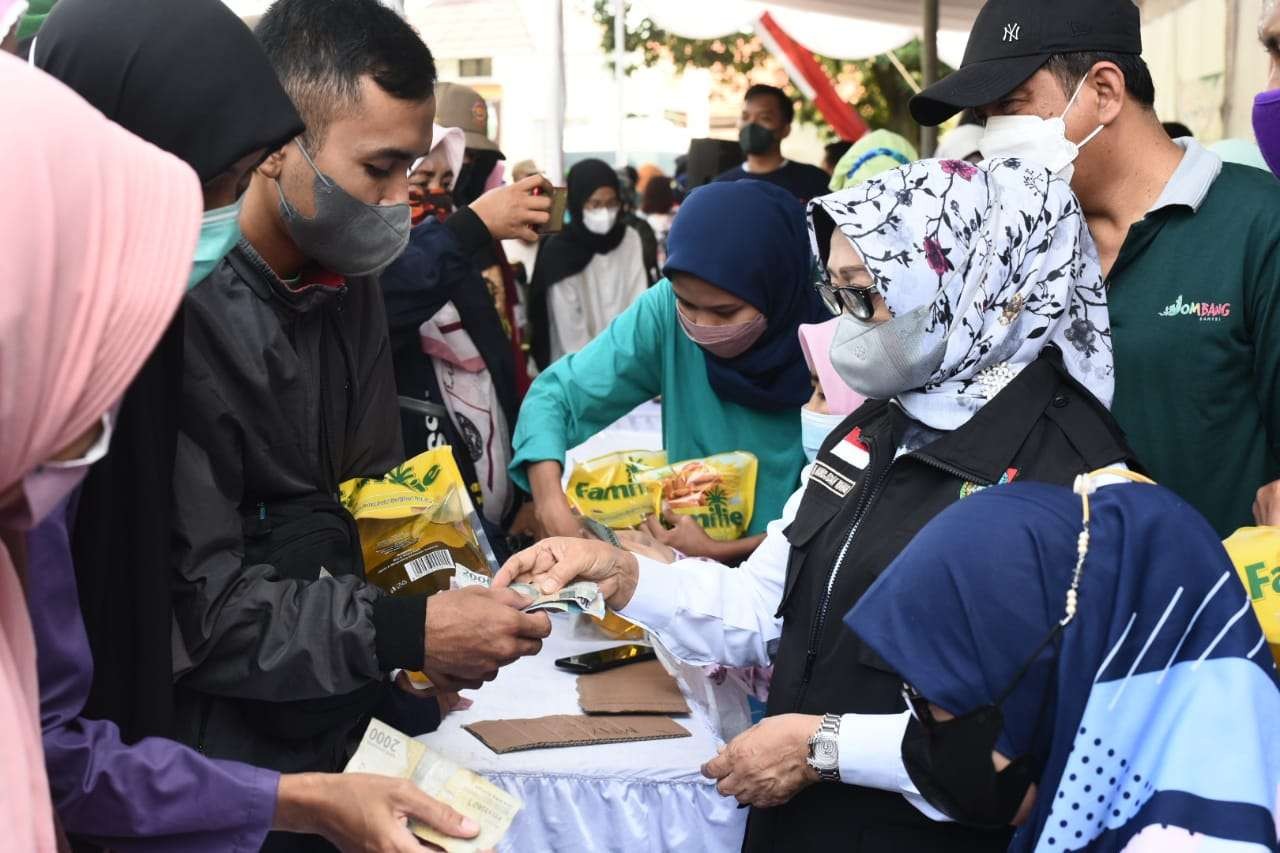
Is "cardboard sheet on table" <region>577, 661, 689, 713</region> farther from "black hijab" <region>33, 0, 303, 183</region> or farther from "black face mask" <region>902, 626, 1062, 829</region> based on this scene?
"black hijab" <region>33, 0, 303, 183</region>

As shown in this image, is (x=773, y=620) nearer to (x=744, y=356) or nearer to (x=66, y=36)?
(x=744, y=356)

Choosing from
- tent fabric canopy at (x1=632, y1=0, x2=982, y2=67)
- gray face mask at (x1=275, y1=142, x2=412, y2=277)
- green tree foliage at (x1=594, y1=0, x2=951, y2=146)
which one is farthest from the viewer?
green tree foliage at (x1=594, y1=0, x2=951, y2=146)

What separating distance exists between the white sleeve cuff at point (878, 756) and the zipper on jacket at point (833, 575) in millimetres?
183

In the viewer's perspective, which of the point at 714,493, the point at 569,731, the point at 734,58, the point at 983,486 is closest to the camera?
the point at 983,486

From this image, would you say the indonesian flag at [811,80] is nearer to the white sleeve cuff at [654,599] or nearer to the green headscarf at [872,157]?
the green headscarf at [872,157]

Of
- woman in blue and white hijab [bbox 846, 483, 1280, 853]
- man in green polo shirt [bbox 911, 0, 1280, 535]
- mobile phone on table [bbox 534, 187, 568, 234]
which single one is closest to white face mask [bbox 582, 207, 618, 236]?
mobile phone on table [bbox 534, 187, 568, 234]

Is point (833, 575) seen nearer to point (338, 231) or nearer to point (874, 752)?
point (874, 752)

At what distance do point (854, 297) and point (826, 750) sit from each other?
2.51ft

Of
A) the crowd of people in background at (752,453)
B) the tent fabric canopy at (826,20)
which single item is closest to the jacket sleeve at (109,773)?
the crowd of people in background at (752,453)

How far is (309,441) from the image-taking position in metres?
2.14

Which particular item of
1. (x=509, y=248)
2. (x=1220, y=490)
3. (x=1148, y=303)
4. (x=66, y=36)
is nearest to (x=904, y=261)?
(x=1148, y=303)

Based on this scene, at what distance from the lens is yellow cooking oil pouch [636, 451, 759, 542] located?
3.30 meters

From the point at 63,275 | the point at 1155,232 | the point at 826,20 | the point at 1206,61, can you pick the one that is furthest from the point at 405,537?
the point at 826,20

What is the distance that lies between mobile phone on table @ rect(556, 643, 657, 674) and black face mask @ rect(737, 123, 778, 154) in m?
5.69
